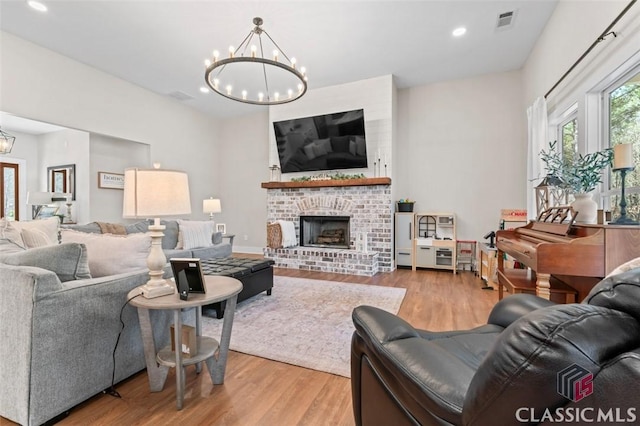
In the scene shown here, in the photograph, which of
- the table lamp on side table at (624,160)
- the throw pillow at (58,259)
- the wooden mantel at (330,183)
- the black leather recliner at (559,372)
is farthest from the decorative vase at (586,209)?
the throw pillow at (58,259)

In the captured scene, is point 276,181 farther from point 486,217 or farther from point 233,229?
point 486,217

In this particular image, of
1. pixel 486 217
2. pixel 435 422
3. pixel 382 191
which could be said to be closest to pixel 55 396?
pixel 435 422

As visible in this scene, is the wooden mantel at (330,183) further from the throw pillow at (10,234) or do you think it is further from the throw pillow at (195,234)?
the throw pillow at (10,234)

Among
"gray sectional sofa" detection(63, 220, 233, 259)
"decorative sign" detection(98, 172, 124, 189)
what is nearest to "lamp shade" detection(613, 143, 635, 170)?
"gray sectional sofa" detection(63, 220, 233, 259)

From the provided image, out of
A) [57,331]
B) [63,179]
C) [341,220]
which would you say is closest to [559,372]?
[57,331]

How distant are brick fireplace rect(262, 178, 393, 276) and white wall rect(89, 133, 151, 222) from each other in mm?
2605

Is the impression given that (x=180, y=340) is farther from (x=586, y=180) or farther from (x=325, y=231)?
(x=325, y=231)

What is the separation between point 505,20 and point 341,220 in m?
3.73

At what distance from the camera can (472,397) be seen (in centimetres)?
63

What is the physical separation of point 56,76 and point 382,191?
529 centimetres

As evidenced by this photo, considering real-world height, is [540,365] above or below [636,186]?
below

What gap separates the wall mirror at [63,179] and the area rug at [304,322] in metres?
3.99

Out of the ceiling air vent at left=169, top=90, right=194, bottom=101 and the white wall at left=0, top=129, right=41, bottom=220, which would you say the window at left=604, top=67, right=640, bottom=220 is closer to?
the ceiling air vent at left=169, top=90, right=194, bottom=101

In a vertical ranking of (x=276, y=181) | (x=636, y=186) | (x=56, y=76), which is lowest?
(x=636, y=186)
